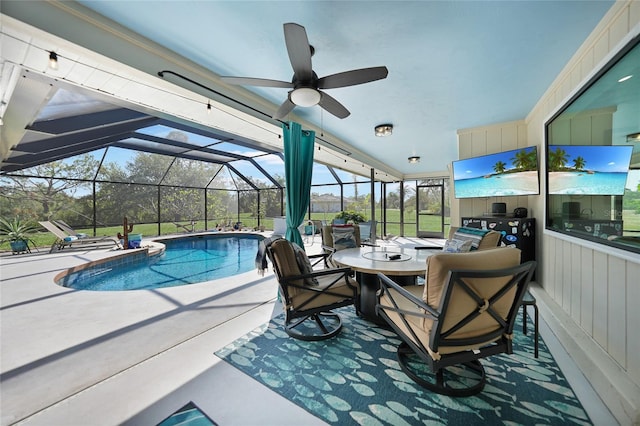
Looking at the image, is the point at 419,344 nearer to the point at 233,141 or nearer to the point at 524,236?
the point at 524,236

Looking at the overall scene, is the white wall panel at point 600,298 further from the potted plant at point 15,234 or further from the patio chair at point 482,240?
the potted plant at point 15,234

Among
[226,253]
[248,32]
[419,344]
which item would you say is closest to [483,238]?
[419,344]

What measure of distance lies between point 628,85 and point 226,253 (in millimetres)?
8168

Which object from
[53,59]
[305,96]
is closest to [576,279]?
[305,96]

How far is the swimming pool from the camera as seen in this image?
445 centimetres

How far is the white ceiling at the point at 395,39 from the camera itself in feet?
5.34

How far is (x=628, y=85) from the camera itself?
1.45 m

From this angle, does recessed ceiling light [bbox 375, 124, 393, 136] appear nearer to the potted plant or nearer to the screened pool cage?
the screened pool cage

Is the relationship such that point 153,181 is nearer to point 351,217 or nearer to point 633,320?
point 351,217

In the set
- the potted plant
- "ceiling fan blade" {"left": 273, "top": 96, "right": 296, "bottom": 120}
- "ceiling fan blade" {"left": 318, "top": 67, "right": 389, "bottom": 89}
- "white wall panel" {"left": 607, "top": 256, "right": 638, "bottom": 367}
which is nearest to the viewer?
"white wall panel" {"left": 607, "top": 256, "right": 638, "bottom": 367}

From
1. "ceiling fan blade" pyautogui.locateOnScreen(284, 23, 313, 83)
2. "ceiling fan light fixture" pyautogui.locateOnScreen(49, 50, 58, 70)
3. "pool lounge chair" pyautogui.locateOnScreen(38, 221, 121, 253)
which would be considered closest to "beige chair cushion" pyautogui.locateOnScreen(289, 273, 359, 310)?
"ceiling fan blade" pyautogui.locateOnScreen(284, 23, 313, 83)

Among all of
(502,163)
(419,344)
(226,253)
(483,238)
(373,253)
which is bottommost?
(226,253)

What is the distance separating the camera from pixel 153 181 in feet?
31.2

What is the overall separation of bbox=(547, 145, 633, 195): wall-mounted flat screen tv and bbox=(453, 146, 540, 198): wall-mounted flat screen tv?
64 centimetres
